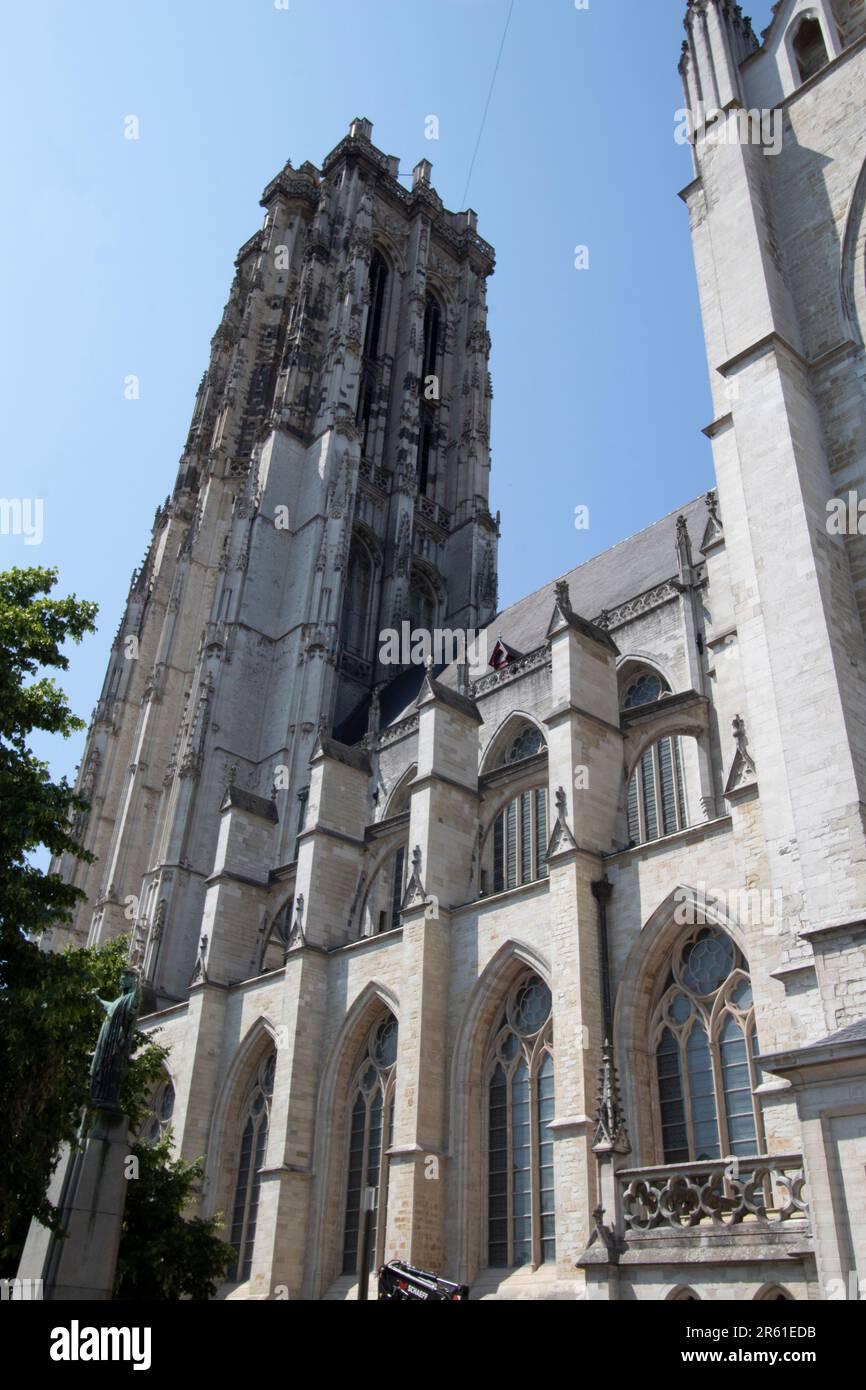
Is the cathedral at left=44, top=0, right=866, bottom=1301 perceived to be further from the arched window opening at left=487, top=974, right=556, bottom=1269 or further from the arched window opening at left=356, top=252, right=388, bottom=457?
the arched window opening at left=356, top=252, right=388, bottom=457

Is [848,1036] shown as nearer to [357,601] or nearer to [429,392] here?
[357,601]

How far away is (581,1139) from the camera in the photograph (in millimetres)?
12719

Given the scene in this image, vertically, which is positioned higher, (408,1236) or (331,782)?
(331,782)

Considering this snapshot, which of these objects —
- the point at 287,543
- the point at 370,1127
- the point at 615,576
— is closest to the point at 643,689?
the point at 615,576

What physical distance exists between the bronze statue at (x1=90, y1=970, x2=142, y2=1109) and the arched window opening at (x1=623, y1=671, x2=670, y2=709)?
12452 millimetres

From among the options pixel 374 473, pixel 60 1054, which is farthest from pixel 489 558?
pixel 60 1054

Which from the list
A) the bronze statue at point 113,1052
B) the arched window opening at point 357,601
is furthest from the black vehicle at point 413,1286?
the arched window opening at point 357,601

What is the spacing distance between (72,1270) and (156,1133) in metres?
14.4

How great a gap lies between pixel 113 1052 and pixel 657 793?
11.0m

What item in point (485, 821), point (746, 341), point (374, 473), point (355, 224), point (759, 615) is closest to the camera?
point (759, 615)

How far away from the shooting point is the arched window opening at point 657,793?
59.4 ft

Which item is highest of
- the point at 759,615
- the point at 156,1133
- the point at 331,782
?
the point at 331,782

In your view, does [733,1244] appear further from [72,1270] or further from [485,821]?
[485,821]

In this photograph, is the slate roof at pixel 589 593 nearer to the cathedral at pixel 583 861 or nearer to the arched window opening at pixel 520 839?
the cathedral at pixel 583 861
